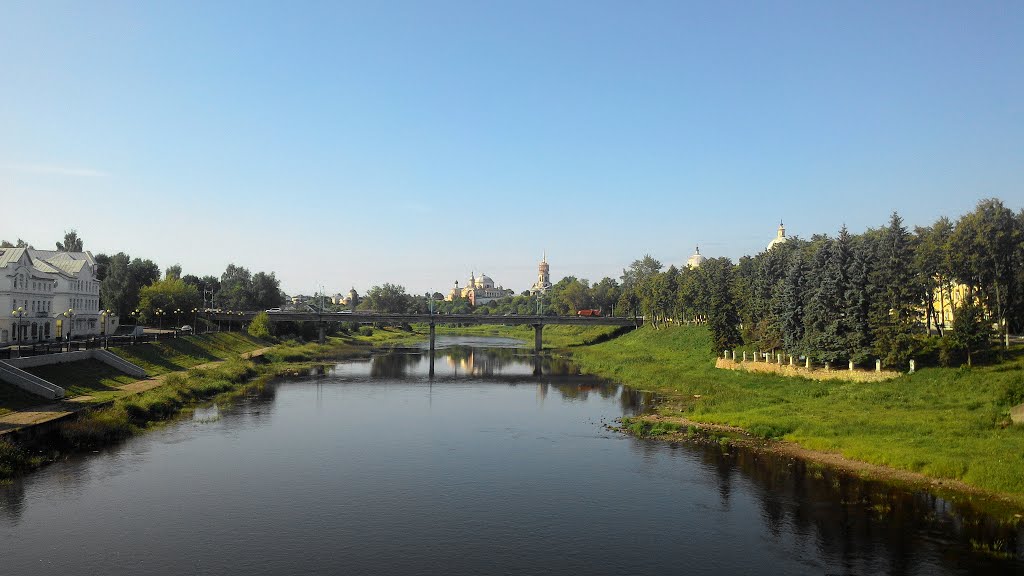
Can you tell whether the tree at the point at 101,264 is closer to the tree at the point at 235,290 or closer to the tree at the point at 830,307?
the tree at the point at 235,290

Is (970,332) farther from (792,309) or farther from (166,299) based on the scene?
(166,299)

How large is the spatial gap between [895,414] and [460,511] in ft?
94.2

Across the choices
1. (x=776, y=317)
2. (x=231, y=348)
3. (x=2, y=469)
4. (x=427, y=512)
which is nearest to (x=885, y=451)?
(x=427, y=512)

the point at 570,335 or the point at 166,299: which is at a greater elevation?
the point at 166,299

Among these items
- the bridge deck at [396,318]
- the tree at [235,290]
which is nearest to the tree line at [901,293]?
the bridge deck at [396,318]

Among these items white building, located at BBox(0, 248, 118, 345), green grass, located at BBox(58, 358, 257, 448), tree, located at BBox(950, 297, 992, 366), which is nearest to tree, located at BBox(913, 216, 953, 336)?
tree, located at BBox(950, 297, 992, 366)

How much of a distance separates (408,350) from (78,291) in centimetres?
5819

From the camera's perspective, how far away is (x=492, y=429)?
49750 millimetres

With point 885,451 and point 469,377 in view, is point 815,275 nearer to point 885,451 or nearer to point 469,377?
point 885,451

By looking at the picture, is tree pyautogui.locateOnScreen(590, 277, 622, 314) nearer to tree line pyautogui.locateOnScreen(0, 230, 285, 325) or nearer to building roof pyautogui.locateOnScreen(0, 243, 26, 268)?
tree line pyautogui.locateOnScreen(0, 230, 285, 325)

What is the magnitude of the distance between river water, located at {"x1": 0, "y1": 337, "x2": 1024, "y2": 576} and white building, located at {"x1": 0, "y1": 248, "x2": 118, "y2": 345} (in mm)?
35854

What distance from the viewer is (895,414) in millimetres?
42656

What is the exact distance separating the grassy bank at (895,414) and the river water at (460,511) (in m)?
3.23

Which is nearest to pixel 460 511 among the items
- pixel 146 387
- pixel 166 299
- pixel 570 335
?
pixel 146 387
